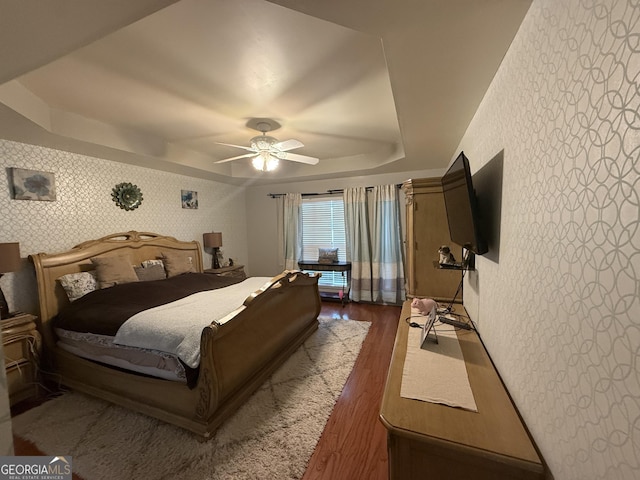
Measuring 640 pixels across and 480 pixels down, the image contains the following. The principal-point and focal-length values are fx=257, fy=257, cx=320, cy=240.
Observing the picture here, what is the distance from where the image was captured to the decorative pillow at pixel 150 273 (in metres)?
3.26

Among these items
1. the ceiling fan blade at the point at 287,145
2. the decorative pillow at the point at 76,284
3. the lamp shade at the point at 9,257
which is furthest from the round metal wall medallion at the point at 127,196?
the ceiling fan blade at the point at 287,145

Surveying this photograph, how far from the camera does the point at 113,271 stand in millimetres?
2924

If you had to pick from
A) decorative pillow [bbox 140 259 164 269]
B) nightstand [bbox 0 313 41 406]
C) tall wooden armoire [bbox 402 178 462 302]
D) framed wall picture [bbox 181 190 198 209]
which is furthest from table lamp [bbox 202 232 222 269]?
tall wooden armoire [bbox 402 178 462 302]

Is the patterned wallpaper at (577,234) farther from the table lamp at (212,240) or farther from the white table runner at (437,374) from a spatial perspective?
the table lamp at (212,240)

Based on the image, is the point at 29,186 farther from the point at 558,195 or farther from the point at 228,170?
the point at 558,195

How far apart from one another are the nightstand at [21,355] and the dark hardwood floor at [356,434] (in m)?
0.14

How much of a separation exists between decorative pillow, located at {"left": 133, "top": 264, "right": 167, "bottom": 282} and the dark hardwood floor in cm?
145

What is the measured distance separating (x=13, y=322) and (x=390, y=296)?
179 inches

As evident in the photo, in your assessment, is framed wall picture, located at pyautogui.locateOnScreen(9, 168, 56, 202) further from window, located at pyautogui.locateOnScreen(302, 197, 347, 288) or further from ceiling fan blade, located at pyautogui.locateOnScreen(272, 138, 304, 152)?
window, located at pyautogui.locateOnScreen(302, 197, 347, 288)

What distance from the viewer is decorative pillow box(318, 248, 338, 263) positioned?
487 cm

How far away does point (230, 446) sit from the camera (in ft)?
5.62

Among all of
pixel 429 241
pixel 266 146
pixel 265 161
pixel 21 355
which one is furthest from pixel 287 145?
pixel 21 355

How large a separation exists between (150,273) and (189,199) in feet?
5.12

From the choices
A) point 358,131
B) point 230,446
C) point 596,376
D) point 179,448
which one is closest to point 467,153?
point 358,131
